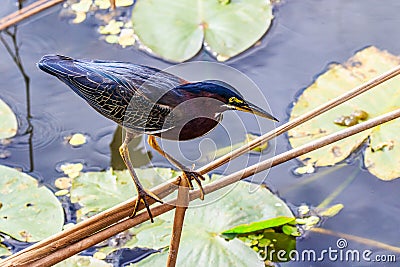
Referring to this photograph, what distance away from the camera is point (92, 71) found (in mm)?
1967

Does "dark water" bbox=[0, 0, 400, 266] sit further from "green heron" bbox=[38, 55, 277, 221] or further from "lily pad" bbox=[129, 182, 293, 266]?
"green heron" bbox=[38, 55, 277, 221]

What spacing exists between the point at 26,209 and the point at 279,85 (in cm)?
110

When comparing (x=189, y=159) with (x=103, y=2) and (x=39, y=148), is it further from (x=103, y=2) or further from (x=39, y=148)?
(x=103, y=2)

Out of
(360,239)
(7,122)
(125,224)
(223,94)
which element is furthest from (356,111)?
(7,122)

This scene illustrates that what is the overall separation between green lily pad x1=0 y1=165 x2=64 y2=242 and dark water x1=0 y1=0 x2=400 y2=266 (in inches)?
7.1

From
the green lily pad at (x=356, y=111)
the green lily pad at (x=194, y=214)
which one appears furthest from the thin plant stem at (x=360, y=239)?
the green lily pad at (x=356, y=111)

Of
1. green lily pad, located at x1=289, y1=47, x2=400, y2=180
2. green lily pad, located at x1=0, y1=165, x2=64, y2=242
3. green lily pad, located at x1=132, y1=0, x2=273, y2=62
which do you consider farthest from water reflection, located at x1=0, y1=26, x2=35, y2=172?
green lily pad, located at x1=289, y1=47, x2=400, y2=180

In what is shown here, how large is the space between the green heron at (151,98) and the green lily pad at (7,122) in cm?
87

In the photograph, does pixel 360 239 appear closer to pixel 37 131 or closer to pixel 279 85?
pixel 279 85

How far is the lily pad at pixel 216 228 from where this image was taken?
89.8 inches

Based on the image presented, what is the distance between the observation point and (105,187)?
2.56m

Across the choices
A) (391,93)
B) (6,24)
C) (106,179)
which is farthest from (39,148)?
(391,93)

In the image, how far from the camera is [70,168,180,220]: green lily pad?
2.51 meters

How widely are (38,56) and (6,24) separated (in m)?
0.19
